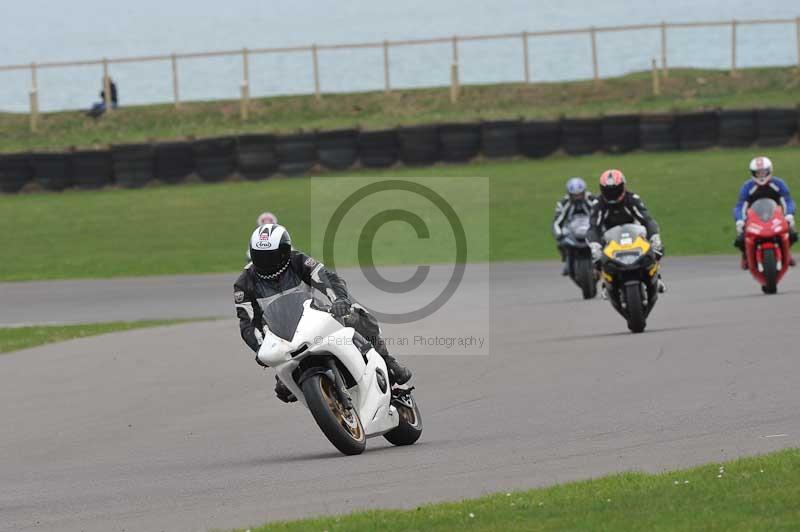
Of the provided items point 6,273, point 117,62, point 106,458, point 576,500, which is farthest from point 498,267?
point 117,62

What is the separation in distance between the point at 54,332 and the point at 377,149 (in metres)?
17.6

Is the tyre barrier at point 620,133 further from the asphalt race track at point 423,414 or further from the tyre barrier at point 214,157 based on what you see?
the asphalt race track at point 423,414

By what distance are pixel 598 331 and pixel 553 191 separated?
17752mm

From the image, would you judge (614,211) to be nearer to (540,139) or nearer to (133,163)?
(540,139)

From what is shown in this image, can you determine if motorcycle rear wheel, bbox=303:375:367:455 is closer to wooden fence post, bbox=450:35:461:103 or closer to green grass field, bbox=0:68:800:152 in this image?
green grass field, bbox=0:68:800:152

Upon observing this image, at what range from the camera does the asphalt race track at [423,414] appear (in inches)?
333

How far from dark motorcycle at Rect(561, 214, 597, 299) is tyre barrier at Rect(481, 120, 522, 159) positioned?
50.9ft

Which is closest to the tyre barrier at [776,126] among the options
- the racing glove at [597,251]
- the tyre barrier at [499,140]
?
the tyre barrier at [499,140]

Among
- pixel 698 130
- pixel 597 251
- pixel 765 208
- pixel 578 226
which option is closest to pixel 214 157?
pixel 698 130

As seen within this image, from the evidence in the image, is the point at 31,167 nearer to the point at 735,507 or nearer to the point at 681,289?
the point at 681,289

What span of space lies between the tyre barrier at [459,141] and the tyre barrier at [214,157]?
15.4ft

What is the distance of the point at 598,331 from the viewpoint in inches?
675

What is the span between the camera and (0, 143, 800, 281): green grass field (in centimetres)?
3011

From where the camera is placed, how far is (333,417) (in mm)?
9359
